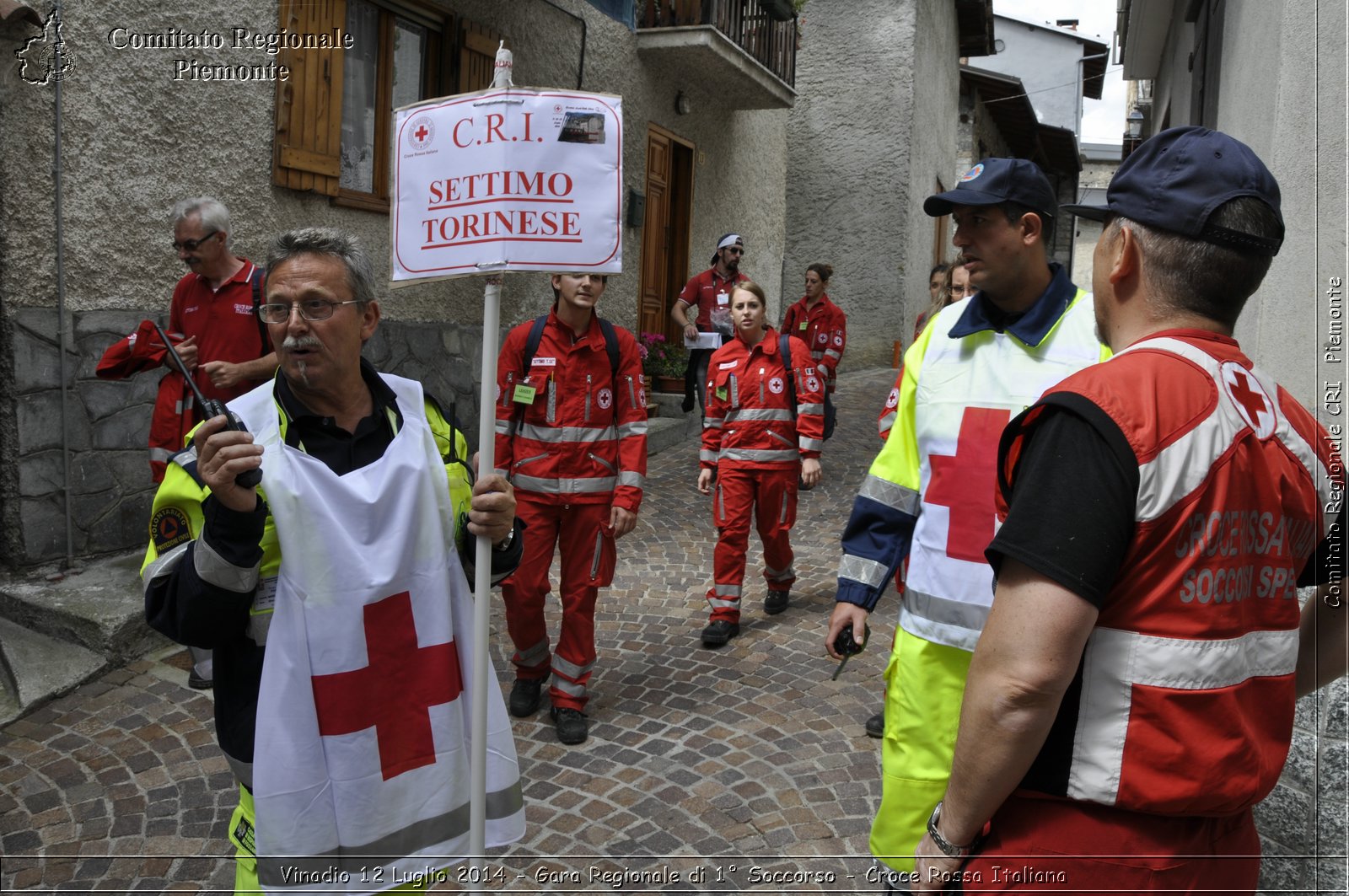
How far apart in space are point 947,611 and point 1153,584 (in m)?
1.18

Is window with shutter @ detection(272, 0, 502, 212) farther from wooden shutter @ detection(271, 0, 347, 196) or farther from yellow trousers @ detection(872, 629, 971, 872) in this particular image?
yellow trousers @ detection(872, 629, 971, 872)

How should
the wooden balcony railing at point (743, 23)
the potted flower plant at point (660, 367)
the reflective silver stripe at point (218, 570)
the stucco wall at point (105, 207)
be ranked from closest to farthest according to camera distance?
the reflective silver stripe at point (218, 570) → the stucco wall at point (105, 207) → the wooden balcony railing at point (743, 23) → the potted flower plant at point (660, 367)

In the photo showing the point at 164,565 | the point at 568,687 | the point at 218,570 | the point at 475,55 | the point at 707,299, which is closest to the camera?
the point at 218,570

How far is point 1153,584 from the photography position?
56.7 inches

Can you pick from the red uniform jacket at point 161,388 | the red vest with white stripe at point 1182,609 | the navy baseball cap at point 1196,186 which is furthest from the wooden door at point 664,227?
the red vest with white stripe at point 1182,609

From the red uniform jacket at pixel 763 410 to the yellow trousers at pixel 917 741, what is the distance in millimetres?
3307

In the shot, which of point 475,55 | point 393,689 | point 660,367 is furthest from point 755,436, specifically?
point 660,367

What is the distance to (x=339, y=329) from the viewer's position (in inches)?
91.5

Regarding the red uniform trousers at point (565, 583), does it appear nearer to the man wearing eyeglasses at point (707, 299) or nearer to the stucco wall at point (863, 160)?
the man wearing eyeglasses at point (707, 299)

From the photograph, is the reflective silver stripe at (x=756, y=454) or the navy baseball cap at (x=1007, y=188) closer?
the navy baseball cap at (x=1007, y=188)

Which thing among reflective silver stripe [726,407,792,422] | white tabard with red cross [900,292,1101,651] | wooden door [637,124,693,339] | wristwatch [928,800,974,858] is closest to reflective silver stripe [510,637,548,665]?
reflective silver stripe [726,407,792,422]

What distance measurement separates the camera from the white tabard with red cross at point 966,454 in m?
2.60

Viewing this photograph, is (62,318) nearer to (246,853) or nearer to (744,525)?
(744,525)

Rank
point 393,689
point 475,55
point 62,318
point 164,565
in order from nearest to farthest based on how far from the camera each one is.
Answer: point 164,565, point 393,689, point 62,318, point 475,55
